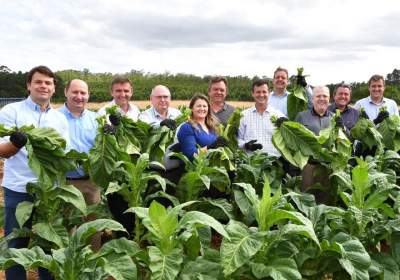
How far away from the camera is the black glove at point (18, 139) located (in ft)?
11.7

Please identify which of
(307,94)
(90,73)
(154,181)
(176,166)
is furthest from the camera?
(90,73)

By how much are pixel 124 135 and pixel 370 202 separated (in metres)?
2.40

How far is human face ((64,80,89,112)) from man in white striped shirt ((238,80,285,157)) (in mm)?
1855

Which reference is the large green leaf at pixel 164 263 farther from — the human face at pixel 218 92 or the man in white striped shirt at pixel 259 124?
the human face at pixel 218 92

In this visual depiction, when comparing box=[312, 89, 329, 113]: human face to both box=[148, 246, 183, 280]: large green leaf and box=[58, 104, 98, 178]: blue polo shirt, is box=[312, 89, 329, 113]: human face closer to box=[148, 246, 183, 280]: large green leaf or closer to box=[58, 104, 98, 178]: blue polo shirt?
box=[58, 104, 98, 178]: blue polo shirt

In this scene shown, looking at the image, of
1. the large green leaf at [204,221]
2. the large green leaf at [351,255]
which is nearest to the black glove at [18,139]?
the large green leaf at [204,221]

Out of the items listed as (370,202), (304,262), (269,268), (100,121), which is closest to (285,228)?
(269,268)

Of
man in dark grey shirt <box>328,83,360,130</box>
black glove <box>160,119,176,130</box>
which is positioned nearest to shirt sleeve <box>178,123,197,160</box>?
black glove <box>160,119,176,130</box>

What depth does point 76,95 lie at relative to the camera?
4.58m

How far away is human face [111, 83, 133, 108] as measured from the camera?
18.8 feet

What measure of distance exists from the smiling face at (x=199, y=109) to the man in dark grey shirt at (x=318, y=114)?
4.07 ft

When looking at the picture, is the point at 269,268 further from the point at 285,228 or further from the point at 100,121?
the point at 100,121

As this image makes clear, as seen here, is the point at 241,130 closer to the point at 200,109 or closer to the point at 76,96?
the point at 200,109

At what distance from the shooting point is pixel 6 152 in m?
3.69
